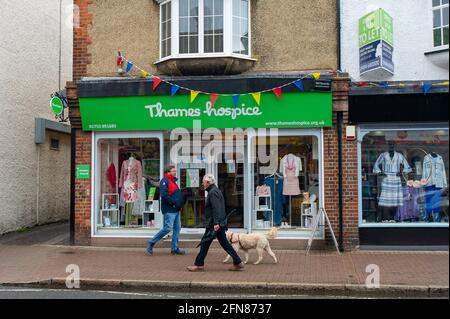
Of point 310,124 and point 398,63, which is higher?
point 398,63

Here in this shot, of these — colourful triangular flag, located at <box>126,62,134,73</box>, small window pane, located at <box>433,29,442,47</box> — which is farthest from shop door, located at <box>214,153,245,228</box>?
small window pane, located at <box>433,29,442,47</box>

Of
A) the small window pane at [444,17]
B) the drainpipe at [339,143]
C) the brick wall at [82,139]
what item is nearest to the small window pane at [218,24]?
the drainpipe at [339,143]

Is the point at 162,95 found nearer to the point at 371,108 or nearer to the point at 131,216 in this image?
the point at 131,216

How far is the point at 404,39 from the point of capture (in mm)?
11953

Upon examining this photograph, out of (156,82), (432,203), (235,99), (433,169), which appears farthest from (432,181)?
(156,82)

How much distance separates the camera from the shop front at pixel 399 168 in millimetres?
11664

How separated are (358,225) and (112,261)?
5.36 metres

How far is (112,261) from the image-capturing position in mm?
10773

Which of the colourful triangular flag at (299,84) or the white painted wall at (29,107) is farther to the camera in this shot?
the white painted wall at (29,107)

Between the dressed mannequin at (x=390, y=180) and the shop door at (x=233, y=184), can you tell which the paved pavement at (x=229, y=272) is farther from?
the shop door at (x=233, y=184)

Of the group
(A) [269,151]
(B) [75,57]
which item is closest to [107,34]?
(B) [75,57]

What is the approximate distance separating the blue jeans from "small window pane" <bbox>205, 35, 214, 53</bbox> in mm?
3855

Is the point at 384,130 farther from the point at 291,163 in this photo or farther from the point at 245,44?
the point at 245,44

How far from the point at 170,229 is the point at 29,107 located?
24.5ft
